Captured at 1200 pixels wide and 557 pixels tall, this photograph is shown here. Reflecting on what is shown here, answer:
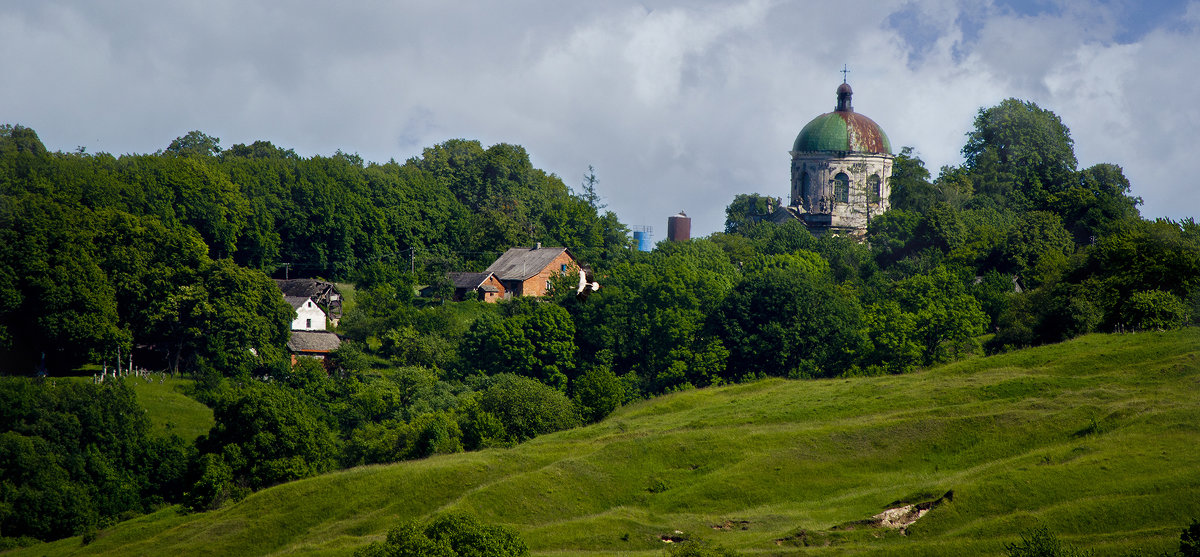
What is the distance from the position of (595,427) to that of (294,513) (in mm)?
16838

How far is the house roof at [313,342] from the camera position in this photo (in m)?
92.6

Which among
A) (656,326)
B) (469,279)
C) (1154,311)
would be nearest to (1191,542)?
(1154,311)

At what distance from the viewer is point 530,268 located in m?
110

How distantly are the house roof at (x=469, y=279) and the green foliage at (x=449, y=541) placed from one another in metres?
66.0

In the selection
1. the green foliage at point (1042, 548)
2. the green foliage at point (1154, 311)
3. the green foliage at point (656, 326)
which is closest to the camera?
the green foliage at point (1042, 548)

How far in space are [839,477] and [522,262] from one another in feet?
189

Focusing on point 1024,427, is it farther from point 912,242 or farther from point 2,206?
point 2,206

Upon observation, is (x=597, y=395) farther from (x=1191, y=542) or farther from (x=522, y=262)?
(x=1191, y=542)

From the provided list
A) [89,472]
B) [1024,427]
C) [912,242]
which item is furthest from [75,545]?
[912,242]

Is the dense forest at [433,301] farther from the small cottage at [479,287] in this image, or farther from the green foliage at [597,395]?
the small cottage at [479,287]

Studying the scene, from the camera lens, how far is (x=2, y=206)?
88.4 metres

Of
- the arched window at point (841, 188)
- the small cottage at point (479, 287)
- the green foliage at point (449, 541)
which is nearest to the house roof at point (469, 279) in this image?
the small cottage at point (479, 287)

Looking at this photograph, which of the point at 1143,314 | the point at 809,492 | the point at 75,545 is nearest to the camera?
the point at 809,492

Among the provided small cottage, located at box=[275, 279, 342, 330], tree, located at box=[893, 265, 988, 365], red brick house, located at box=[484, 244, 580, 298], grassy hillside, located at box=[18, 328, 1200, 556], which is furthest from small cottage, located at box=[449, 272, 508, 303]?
grassy hillside, located at box=[18, 328, 1200, 556]
